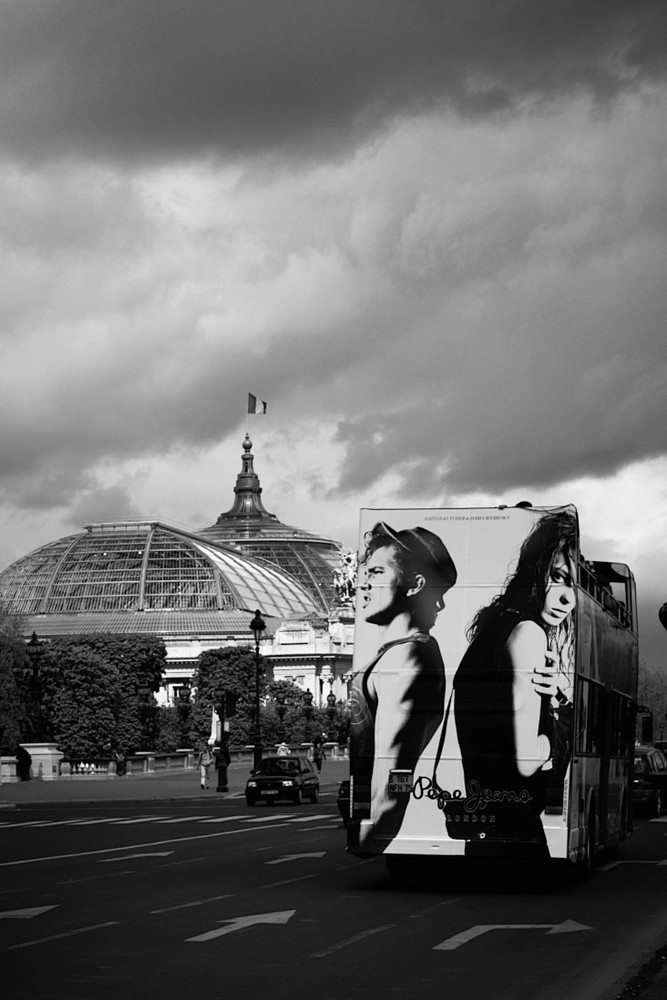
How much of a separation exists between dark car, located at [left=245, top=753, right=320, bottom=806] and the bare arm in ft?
121

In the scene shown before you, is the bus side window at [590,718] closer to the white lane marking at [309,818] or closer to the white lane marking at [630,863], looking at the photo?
the white lane marking at [630,863]

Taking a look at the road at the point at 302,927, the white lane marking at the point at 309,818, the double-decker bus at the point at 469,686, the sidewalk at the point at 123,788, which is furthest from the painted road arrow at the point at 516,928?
the sidewalk at the point at 123,788

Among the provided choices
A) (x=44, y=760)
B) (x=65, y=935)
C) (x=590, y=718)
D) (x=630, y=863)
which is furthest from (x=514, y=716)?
(x=44, y=760)

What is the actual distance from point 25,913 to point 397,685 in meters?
4.93

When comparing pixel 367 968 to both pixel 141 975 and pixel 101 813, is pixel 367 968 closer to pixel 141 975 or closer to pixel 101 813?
pixel 141 975

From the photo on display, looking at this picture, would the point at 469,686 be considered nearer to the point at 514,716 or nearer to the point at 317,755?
the point at 514,716

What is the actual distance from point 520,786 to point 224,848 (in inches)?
452

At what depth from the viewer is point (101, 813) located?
47.9m

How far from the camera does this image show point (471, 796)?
2019 centimetres

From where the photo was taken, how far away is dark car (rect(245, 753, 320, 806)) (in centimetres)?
5659

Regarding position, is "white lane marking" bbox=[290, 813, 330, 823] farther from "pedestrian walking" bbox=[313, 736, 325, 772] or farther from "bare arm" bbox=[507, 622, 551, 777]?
"pedestrian walking" bbox=[313, 736, 325, 772]

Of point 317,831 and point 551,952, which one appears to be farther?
point 317,831

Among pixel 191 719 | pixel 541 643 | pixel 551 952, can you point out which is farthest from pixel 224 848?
pixel 191 719

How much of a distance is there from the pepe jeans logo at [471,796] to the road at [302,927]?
101cm
